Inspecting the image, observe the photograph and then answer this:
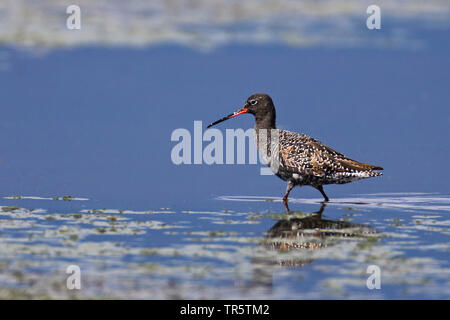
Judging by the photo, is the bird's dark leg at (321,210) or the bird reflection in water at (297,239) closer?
the bird reflection in water at (297,239)

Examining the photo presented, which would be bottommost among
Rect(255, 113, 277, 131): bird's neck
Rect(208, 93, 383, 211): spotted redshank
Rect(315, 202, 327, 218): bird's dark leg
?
Rect(315, 202, 327, 218): bird's dark leg

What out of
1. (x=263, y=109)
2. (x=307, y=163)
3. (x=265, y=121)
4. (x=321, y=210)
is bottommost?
(x=321, y=210)

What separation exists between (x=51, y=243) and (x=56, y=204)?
3455mm

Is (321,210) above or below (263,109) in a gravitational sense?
below

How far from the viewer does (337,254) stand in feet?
33.9

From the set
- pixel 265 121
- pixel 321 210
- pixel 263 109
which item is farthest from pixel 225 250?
pixel 263 109

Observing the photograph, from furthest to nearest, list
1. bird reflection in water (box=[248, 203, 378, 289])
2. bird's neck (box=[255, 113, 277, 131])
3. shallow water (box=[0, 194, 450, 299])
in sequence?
1. bird's neck (box=[255, 113, 277, 131])
2. bird reflection in water (box=[248, 203, 378, 289])
3. shallow water (box=[0, 194, 450, 299])

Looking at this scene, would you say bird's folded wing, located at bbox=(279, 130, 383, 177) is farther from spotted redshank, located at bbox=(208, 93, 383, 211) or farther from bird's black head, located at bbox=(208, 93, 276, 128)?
bird's black head, located at bbox=(208, 93, 276, 128)

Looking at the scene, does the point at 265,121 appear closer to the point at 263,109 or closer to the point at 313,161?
the point at 263,109

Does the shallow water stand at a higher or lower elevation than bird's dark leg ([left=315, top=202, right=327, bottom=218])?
lower

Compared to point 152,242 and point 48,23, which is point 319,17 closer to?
point 48,23

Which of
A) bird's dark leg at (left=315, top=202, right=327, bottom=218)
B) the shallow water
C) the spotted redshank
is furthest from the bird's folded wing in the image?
the shallow water

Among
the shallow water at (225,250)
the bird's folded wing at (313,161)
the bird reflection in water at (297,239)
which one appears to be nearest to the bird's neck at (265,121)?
the bird's folded wing at (313,161)

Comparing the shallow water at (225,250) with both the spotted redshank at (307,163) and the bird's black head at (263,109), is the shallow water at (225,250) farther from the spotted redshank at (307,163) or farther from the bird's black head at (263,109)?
the bird's black head at (263,109)
